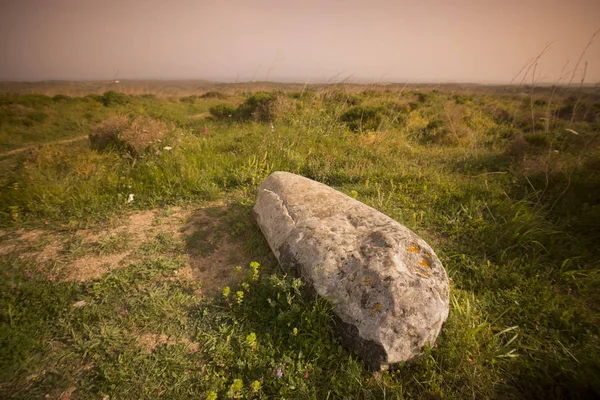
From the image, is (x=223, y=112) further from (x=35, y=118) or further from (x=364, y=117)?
(x=35, y=118)

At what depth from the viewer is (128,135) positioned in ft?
18.4

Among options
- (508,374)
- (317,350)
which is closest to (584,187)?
(508,374)

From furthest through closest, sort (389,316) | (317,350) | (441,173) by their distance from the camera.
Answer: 1. (441,173)
2. (317,350)
3. (389,316)

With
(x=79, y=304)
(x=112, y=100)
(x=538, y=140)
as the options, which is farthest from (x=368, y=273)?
(x=112, y=100)

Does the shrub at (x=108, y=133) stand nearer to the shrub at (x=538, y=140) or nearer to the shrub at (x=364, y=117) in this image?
the shrub at (x=364, y=117)

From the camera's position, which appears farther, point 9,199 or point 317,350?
point 9,199

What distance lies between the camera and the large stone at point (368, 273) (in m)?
1.84

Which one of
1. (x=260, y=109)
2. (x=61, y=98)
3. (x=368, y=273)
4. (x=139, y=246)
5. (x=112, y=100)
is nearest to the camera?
(x=368, y=273)

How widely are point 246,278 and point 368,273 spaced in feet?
4.72

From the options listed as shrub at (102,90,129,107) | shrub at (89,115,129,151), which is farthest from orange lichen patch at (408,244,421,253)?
shrub at (102,90,129,107)

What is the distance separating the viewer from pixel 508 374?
1889mm

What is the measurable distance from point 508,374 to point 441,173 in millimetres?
4010

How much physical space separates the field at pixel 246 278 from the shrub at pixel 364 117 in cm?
323

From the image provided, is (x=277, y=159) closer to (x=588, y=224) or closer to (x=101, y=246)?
(x=101, y=246)
